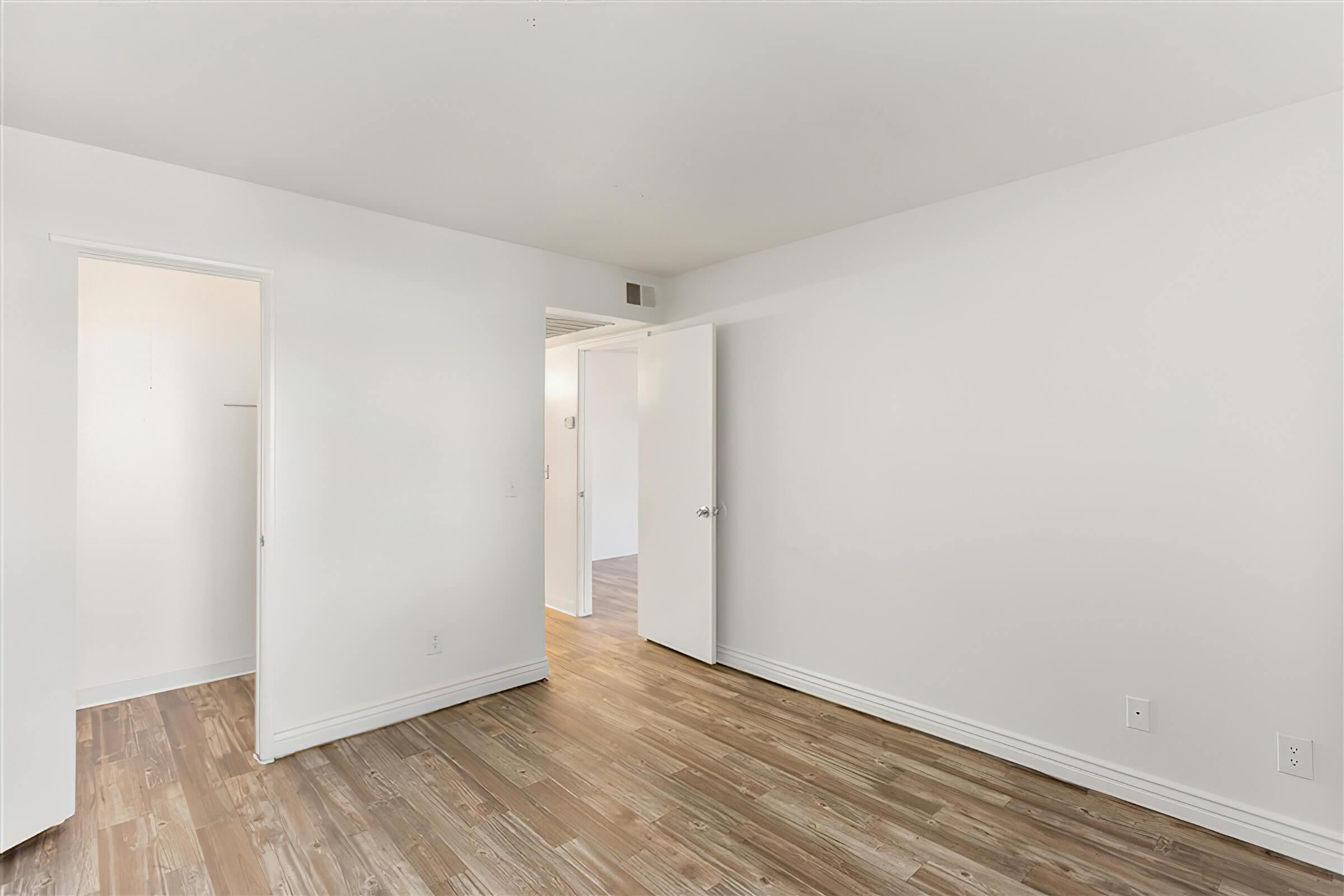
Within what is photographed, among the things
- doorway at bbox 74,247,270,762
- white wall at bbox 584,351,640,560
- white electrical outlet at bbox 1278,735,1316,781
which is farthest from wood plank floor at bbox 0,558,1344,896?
white wall at bbox 584,351,640,560

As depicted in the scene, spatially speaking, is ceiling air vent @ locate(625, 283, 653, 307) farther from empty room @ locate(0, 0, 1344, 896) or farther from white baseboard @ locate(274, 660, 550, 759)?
white baseboard @ locate(274, 660, 550, 759)

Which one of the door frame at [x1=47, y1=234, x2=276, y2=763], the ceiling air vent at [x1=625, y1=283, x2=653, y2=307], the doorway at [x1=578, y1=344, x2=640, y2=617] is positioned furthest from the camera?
the doorway at [x1=578, y1=344, x2=640, y2=617]

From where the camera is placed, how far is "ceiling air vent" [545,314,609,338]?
452cm

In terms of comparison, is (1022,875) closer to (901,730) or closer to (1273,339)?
(901,730)

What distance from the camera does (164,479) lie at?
3803 mm

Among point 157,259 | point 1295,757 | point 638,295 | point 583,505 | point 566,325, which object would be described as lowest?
point 1295,757

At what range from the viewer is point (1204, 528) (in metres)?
2.43

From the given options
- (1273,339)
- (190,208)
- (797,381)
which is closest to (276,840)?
(190,208)

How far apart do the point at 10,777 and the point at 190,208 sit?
2.22 metres

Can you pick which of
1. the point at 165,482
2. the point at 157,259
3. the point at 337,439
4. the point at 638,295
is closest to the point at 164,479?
the point at 165,482

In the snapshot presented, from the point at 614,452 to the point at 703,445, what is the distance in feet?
12.4

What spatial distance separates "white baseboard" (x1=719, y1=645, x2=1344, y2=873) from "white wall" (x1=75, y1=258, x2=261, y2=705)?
359 cm

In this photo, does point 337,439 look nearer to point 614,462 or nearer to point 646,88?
point 646,88

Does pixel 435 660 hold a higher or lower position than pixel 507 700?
higher
